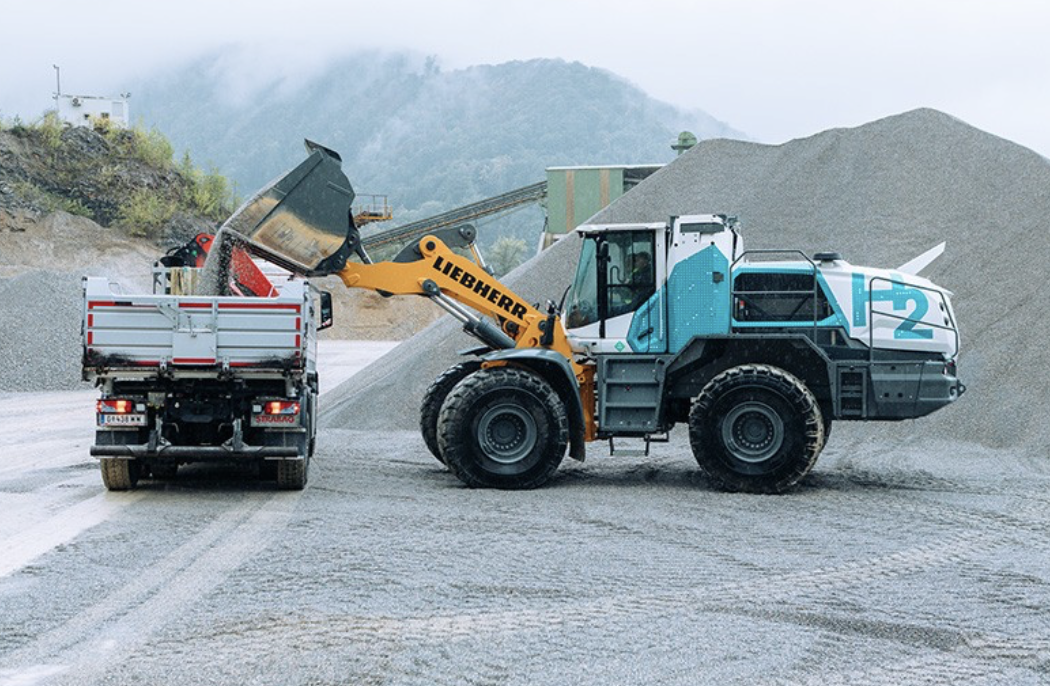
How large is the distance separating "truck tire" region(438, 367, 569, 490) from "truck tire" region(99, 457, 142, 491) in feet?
9.59

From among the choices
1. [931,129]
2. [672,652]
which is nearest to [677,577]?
[672,652]

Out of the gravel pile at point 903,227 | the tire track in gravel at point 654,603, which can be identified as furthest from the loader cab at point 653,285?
the gravel pile at point 903,227

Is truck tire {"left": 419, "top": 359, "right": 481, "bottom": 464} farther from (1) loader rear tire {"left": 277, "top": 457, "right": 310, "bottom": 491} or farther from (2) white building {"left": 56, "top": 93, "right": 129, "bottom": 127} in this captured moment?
(2) white building {"left": 56, "top": 93, "right": 129, "bottom": 127}

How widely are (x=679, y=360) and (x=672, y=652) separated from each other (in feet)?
21.1

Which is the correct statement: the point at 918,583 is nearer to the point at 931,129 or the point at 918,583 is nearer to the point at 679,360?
the point at 679,360

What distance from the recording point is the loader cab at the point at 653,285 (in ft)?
41.7

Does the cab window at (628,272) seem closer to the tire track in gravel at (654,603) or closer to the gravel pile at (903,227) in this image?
the tire track in gravel at (654,603)

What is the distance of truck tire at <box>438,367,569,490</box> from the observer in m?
12.4

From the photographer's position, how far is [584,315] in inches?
515

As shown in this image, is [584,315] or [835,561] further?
[584,315]

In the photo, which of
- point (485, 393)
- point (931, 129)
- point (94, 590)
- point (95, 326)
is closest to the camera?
point (94, 590)

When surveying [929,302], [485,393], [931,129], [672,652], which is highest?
[931,129]

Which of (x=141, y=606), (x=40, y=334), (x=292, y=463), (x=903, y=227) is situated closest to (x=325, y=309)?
(x=292, y=463)

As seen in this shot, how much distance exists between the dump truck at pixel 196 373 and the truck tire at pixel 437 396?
83.4 inches
